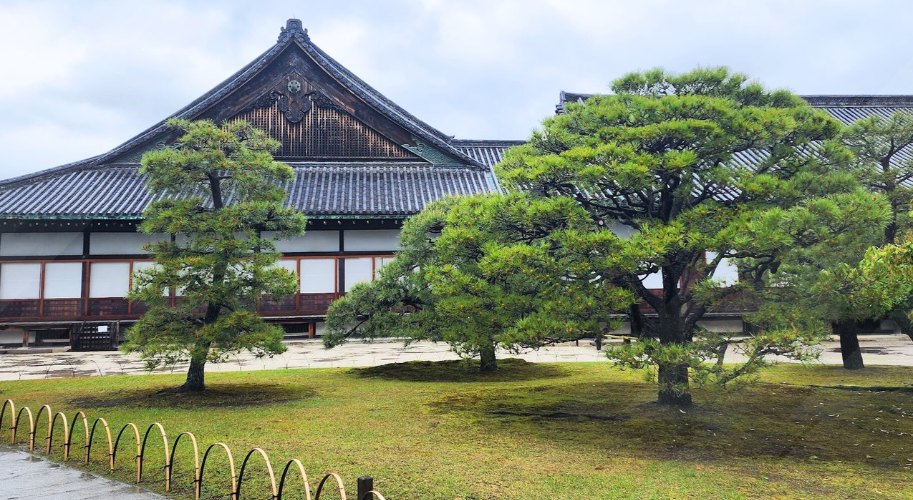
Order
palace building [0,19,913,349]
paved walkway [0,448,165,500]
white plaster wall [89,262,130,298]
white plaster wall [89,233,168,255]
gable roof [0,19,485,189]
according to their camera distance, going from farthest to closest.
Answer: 1. gable roof [0,19,485,189]
2. white plaster wall [89,233,168,255]
3. white plaster wall [89,262,130,298]
4. palace building [0,19,913,349]
5. paved walkway [0,448,165,500]

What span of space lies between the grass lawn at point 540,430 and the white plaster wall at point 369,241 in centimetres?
1012

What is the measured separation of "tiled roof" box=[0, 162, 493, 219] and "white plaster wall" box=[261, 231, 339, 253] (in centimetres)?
135

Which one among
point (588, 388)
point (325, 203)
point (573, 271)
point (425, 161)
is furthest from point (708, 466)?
point (425, 161)

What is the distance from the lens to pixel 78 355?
19.3m

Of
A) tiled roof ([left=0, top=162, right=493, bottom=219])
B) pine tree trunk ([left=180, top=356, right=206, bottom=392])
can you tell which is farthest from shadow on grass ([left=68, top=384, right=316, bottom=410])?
tiled roof ([left=0, top=162, right=493, bottom=219])

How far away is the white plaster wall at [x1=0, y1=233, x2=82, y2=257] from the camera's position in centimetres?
2159

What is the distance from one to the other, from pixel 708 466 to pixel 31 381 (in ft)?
43.3

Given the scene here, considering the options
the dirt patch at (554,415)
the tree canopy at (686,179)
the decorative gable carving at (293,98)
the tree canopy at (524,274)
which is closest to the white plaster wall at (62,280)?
the decorative gable carving at (293,98)

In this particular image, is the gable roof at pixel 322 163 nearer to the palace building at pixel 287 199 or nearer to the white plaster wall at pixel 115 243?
the palace building at pixel 287 199

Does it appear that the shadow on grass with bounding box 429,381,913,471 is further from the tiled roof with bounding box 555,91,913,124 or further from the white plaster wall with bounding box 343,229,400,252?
the tiled roof with bounding box 555,91,913,124

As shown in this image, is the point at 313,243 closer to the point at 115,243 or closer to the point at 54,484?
the point at 115,243

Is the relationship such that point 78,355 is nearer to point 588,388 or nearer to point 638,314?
point 588,388

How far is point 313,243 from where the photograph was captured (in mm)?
23094

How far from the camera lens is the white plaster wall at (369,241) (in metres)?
23.1
